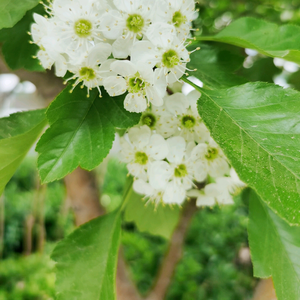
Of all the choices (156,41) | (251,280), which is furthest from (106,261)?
(251,280)

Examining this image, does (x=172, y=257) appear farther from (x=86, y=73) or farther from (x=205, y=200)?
(x=86, y=73)

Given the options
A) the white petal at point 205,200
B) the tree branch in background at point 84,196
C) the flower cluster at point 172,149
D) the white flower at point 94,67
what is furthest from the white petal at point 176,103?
the tree branch in background at point 84,196

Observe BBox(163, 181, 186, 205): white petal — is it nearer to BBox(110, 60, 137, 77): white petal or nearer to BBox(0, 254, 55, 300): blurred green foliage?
BBox(110, 60, 137, 77): white petal

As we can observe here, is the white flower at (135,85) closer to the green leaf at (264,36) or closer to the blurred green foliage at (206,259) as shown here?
the green leaf at (264,36)

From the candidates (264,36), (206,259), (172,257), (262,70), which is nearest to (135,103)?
(264,36)

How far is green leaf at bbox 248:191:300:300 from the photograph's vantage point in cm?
46

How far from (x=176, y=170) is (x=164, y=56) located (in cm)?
19

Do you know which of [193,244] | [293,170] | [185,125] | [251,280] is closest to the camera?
[293,170]

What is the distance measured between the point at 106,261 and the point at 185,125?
0.27 m

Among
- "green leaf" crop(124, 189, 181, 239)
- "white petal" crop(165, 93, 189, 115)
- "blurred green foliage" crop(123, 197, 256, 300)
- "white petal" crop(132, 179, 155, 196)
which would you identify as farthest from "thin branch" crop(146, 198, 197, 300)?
"white petal" crop(165, 93, 189, 115)

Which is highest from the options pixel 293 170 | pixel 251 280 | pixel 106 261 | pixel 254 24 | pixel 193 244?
pixel 254 24

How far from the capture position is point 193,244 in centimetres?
206

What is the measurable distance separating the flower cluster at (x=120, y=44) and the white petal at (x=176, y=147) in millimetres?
81

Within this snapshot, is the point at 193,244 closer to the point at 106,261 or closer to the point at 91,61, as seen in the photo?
the point at 106,261
